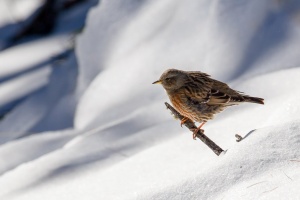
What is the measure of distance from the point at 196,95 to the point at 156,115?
1.35 m

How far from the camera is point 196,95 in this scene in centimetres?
306

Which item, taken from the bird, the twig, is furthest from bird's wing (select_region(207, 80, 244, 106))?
the twig

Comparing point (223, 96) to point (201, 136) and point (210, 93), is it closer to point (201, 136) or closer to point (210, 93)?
point (210, 93)

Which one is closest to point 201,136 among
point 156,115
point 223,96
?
point 223,96

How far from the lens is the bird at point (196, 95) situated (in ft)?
9.92

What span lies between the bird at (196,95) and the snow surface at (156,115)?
246 mm

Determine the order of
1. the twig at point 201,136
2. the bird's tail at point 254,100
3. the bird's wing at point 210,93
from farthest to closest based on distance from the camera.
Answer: the bird's wing at point 210,93, the bird's tail at point 254,100, the twig at point 201,136

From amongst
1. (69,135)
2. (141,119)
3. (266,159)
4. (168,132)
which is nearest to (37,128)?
(69,135)

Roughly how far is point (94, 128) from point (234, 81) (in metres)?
1.28

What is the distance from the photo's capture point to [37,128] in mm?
5109

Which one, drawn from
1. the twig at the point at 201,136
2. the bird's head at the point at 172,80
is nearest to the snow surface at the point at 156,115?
the twig at the point at 201,136

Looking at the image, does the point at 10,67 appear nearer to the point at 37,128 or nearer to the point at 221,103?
the point at 37,128

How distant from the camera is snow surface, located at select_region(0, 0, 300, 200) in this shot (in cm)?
256

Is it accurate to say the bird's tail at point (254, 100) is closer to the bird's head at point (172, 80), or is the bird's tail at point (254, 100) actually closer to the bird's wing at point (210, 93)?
the bird's wing at point (210, 93)
